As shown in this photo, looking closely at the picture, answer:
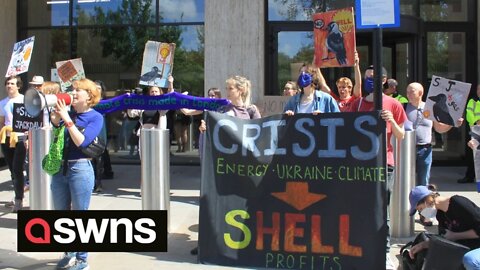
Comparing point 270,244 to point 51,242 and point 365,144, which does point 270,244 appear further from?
point 51,242

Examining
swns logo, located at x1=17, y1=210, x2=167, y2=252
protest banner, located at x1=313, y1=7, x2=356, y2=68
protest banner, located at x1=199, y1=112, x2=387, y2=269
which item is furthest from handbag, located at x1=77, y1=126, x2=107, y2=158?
protest banner, located at x1=313, y1=7, x2=356, y2=68

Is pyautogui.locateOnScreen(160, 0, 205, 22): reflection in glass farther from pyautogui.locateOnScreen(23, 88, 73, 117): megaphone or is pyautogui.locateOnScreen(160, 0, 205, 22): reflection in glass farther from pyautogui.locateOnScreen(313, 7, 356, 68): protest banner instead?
pyautogui.locateOnScreen(23, 88, 73, 117): megaphone

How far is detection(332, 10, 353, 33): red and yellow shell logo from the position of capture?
18.1ft

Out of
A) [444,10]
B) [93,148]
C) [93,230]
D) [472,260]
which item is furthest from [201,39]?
[472,260]

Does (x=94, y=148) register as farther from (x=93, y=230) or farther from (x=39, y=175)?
(x=39, y=175)

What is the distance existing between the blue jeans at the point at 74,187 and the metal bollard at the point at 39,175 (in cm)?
102

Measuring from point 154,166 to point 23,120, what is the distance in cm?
191

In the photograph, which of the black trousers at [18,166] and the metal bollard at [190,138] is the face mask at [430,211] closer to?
the black trousers at [18,166]

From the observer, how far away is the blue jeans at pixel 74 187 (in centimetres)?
468

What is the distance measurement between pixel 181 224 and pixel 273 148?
2.18 metres

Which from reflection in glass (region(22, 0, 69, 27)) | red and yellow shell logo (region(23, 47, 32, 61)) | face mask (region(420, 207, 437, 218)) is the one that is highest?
reflection in glass (region(22, 0, 69, 27))

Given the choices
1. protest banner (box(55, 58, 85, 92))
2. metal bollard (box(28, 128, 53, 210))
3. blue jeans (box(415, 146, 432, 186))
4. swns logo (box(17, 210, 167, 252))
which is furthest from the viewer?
protest banner (box(55, 58, 85, 92))

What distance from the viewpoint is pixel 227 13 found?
9672 mm

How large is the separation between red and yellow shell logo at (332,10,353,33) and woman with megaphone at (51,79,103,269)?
251 cm
